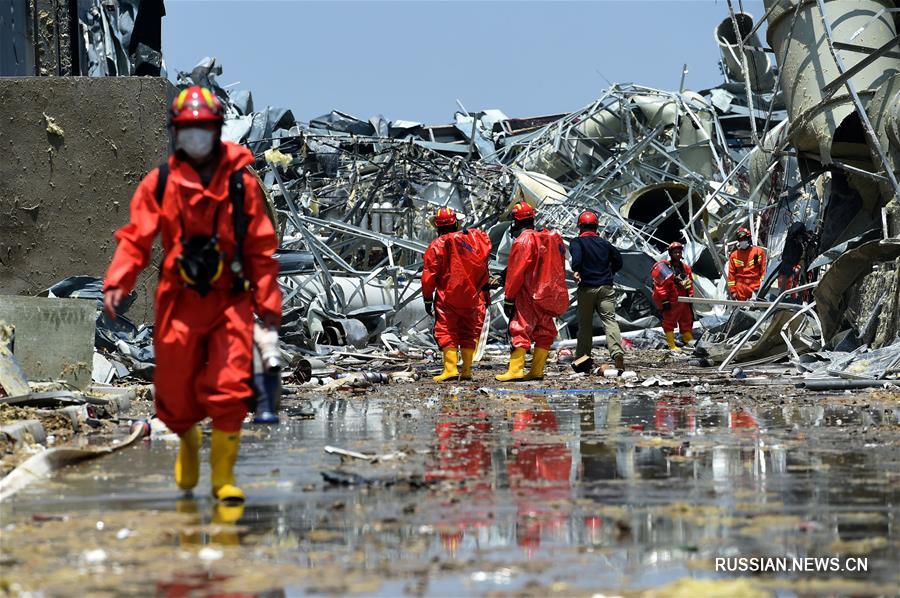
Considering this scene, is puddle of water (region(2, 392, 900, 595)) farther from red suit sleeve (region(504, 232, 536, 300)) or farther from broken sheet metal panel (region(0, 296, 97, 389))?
red suit sleeve (region(504, 232, 536, 300))

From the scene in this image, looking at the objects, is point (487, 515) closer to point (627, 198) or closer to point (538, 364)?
point (538, 364)

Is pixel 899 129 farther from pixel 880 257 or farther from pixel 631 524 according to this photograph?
pixel 631 524

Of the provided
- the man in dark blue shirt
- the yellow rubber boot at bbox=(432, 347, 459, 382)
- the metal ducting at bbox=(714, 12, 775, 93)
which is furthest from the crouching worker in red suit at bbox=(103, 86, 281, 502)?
the metal ducting at bbox=(714, 12, 775, 93)

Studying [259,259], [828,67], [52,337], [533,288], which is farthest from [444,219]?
[259,259]

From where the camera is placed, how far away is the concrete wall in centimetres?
1497

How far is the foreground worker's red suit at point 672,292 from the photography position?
74.3ft

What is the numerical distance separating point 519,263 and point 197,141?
9375 mm

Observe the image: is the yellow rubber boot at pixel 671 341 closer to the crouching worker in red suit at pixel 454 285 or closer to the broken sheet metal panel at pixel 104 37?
the crouching worker in red suit at pixel 454 285

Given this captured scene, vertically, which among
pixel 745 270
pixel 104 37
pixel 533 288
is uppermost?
pixel 104 37

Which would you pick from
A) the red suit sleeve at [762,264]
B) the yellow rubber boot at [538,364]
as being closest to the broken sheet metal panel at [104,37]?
the yellow rubber boot at [538,364]

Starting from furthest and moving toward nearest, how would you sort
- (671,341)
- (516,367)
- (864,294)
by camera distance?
(671,341)
(516,367)
(864,294)

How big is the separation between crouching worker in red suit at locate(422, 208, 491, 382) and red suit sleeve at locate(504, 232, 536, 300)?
14.5 inches

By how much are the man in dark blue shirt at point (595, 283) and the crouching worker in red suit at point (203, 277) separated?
34.3 ft

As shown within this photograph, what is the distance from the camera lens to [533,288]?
51.3 feet
